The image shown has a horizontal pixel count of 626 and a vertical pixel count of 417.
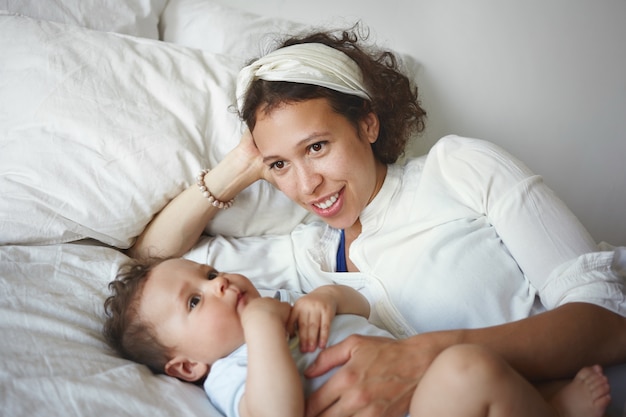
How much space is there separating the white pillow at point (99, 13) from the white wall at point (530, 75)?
440 mm

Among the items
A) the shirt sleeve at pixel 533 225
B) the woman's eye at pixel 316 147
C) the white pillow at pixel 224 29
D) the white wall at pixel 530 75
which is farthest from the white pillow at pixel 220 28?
the shirt sleeve at pixel 533 225

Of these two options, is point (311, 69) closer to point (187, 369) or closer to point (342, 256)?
point (342, 256)

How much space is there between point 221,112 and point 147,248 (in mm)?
446

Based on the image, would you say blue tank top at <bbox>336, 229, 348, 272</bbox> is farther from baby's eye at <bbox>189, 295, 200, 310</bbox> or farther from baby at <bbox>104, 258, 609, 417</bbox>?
baby's eye at <bbox>189, 295, 200, 310</bbox>

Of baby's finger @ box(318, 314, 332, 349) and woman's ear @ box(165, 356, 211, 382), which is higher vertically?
baby's finger @ box(318, 314, 332, 349)

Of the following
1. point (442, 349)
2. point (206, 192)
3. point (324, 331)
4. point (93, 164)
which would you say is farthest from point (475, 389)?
point (93, 164)

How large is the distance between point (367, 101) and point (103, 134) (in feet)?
2.26

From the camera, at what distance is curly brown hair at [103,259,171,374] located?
3.25 ft

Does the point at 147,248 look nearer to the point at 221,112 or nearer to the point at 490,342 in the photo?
the point at 221,112

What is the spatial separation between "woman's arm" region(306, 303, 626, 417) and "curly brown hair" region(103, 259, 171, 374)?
1.05 feet

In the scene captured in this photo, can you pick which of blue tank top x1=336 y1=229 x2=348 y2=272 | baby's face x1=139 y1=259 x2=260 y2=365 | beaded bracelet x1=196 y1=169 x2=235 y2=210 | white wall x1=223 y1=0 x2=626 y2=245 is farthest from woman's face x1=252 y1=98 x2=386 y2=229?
white wall x1=223 y1=0 x2=626 y2=245

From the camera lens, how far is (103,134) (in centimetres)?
130

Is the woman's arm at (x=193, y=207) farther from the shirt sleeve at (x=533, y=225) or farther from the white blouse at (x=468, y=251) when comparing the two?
the shirt sleeve at (x=533, y=225)

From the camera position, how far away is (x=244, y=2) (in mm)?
1943
